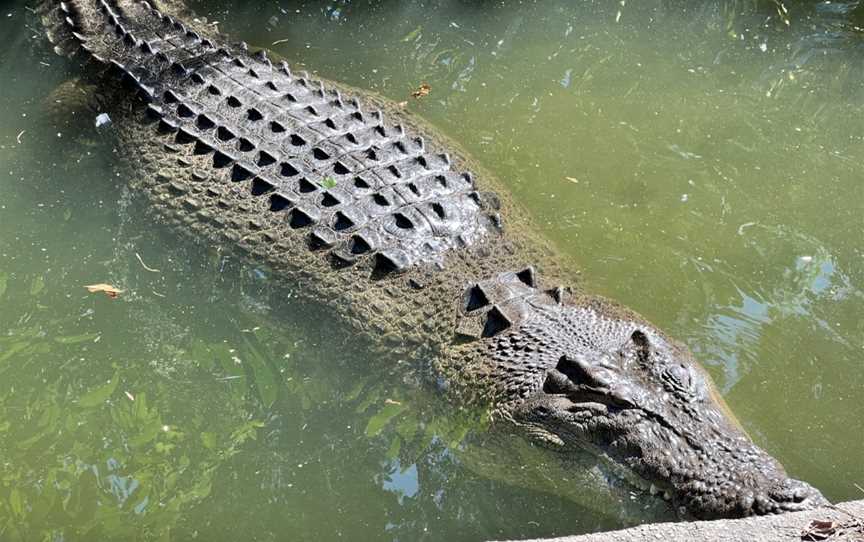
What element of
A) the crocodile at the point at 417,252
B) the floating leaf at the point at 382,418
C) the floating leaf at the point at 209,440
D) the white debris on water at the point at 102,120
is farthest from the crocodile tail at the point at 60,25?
the floating leaf at the point at 382,418

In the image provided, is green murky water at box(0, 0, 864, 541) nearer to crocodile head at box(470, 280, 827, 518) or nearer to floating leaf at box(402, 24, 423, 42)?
floating leaf at box(402, 24, 423, 42)

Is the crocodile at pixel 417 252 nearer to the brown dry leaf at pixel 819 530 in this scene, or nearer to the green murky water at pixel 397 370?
the green murky water at pixel 397 370

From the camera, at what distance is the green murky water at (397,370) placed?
14.2ft

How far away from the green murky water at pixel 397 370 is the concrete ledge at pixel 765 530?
879mm

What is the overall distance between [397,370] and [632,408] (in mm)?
1521

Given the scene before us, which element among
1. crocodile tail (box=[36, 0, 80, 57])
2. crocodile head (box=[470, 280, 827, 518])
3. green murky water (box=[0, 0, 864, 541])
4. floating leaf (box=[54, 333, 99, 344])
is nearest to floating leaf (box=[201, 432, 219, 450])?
green murky water (box=[0, 0, 864, 541])

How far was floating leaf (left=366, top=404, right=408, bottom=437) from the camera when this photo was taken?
4.66 meters

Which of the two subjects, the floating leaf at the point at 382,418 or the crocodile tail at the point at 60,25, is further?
the crocodile tail at the point at 60,25

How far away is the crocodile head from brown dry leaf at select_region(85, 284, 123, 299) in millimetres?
2586

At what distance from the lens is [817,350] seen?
501 cm

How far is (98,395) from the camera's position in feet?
15.9

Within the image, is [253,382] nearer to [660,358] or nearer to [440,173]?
[440,173]

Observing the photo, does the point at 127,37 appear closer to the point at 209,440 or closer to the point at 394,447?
the point at 209,440

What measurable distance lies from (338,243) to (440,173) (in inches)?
36.2
